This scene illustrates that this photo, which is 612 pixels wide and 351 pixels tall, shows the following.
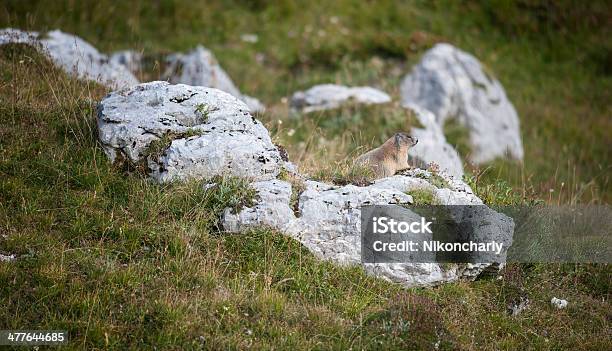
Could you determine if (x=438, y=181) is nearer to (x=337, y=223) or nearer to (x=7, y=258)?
(x=337, y=223)

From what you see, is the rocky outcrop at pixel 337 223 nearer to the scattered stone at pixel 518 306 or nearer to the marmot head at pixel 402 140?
the scattered stone at pixel 518 306

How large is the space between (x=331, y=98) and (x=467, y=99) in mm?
5470

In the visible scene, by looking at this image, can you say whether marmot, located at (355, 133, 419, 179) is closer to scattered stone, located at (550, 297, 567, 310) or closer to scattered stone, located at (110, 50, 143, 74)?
scattered stone, located at (550, 297, 567, 310)

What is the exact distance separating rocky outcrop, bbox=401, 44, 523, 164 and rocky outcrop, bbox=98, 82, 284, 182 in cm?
1098

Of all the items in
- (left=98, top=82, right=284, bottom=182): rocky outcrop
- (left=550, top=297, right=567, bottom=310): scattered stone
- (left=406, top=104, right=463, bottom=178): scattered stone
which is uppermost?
(left=98, top=82, right=284, bottom=182): rocky outcrop

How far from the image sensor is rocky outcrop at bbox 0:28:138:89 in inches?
504

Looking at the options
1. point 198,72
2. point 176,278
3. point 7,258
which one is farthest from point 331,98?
point 7,258

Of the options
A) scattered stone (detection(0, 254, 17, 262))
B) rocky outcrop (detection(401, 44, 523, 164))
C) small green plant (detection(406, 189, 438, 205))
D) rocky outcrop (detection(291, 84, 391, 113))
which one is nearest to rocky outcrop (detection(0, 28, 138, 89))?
rocky outcrop (detection(291, 84, 391, 113))

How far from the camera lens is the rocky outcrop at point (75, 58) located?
12.8m

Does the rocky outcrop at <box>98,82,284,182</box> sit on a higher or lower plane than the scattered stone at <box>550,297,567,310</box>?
higher

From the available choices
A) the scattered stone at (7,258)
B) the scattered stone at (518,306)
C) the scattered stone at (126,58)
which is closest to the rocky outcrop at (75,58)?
the scattered stone at (126,58)

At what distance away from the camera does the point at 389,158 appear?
10562 mm

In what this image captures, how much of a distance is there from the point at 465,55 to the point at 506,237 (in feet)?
45.4

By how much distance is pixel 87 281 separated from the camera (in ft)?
24.4
